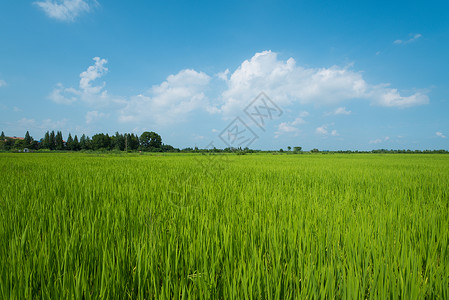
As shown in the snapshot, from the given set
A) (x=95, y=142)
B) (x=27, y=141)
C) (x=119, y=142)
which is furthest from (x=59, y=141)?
(x=119, y=142)

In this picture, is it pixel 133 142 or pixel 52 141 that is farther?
pixel 52 141

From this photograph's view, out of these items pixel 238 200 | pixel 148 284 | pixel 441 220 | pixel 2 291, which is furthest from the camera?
pixel 238 200

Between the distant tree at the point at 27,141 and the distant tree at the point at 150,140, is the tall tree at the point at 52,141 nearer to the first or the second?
the distant tree at the point at 27,141

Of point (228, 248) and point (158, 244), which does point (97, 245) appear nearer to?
point (158, 244)

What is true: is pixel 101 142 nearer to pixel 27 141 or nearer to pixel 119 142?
pixel 119 142

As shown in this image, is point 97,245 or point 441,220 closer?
point 97,245

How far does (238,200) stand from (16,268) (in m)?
1.77

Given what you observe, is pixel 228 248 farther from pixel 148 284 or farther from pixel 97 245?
pixel 97 245

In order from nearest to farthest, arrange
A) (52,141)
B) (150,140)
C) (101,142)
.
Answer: (150,140) → (101,142) → (52,141)

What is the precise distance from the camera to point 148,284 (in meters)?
0.80

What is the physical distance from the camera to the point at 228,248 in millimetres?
1059

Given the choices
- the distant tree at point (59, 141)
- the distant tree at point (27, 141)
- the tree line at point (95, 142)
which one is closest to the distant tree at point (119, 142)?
the tree line at point (95, 142)

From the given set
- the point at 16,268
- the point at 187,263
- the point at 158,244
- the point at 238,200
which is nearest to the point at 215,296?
the point at 187,263

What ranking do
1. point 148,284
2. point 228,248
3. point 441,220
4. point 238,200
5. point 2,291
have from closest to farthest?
point 2,291 < point 148,284 < point 228,248 < point 441,220 < point 238,200
